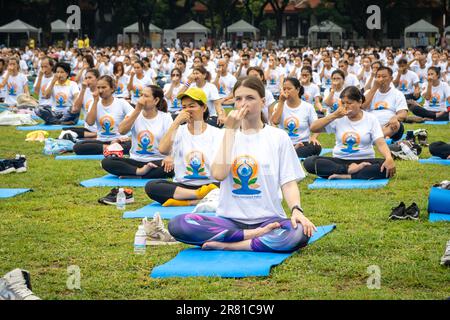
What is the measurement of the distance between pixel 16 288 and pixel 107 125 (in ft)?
27.7

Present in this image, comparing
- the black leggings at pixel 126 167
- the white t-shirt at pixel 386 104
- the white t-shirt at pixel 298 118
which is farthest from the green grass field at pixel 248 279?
the white t-shirt at pixel 386 104

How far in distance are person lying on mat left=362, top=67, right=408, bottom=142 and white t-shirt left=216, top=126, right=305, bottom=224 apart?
7.45 m

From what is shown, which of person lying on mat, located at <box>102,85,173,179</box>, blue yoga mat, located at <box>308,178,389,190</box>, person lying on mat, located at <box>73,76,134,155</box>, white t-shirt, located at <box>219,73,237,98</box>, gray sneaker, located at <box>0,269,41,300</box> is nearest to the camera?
gray sneaker, located at <box>0,269,41,300</box>

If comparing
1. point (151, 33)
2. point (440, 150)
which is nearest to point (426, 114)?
point (440, 150)

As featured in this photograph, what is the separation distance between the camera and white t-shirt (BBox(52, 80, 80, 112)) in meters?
18.9

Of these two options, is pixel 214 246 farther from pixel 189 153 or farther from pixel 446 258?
pixel 189 153

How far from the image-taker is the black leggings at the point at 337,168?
12117 mm

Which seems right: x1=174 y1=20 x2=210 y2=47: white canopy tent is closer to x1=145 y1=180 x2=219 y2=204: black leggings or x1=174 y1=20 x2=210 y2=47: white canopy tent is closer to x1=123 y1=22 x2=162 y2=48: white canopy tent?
x1=123 y1=22 x2=162 y2=48: white canopy tent

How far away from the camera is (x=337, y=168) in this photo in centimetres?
1229

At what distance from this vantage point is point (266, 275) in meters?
7.17

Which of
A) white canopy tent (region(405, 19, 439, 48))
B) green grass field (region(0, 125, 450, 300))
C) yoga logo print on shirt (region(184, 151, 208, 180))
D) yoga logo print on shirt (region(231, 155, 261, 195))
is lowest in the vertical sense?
green grass field (region(0, 125, 450, 300))

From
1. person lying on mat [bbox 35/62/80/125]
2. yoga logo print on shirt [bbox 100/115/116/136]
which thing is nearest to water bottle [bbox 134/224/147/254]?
yoga logo print on shirt [bbox 100/115/116/136]

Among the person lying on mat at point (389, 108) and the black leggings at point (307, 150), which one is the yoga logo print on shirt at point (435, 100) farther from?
the black leggings at point (307, 150)

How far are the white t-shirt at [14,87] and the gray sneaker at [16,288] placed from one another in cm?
1687
